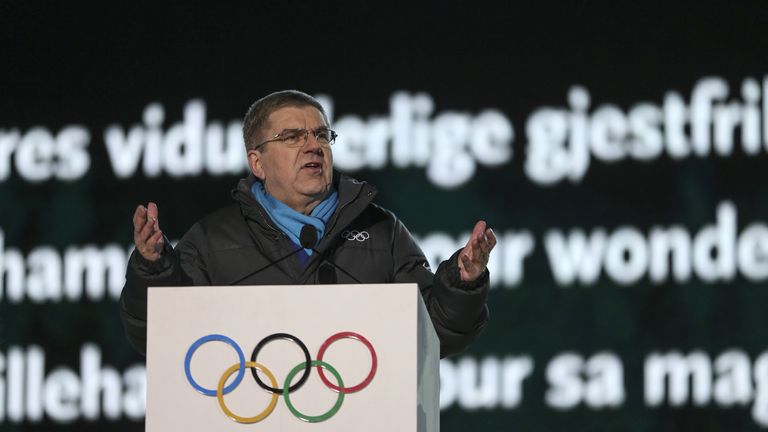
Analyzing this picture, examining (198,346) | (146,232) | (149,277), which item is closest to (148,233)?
(146,232)

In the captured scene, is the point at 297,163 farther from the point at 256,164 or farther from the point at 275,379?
the point at 275,379

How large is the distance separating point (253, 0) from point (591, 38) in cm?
130

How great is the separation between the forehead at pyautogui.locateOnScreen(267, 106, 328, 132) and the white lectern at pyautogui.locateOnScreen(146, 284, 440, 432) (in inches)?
32.0

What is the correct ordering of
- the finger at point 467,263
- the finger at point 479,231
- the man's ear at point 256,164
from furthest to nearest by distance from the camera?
the man's ear at point 256,164
the finger at point 467,263
the finger at point 479,231

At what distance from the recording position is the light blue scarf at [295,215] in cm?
292

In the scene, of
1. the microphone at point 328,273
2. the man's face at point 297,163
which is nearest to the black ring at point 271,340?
the microphone at point 328,273

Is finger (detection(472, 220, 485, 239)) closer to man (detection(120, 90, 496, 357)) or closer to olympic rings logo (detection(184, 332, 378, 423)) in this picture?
man (detection(120, 90, 496, 357))

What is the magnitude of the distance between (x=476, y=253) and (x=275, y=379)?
21.7 inches

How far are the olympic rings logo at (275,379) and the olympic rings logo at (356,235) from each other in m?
0.74

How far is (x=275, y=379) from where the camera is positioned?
2.21 metres

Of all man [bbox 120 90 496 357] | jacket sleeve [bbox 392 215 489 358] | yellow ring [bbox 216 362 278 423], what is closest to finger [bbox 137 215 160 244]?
man [bbox 120 90 496 357]

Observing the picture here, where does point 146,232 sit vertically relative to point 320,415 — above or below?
above

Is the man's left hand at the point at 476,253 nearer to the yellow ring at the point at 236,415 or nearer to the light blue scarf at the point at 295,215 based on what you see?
the light blue scarf at the point at 295,215

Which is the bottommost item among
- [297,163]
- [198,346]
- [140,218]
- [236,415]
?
[236,415]
